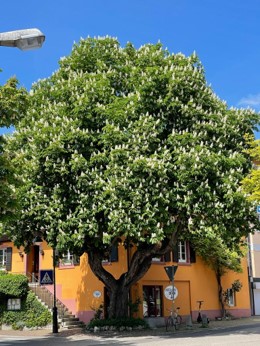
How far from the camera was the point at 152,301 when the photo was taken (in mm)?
28688

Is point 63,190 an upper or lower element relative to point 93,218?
upper

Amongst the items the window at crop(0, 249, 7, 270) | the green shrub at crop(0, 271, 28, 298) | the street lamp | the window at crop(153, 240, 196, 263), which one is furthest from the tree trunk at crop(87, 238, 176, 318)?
the street lamp

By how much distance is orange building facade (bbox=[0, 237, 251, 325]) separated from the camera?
27234 mm

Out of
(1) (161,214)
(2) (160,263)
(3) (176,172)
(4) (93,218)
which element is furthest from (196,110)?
(2) (160,263)

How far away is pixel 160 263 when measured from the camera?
29.3m

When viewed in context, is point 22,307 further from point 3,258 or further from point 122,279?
point 122,279

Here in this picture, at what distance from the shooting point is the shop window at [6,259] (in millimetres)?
31062

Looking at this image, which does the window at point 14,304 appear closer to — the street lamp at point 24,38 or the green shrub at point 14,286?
the green shrub at point 14,286

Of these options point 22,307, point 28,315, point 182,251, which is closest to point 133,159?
point 28,315

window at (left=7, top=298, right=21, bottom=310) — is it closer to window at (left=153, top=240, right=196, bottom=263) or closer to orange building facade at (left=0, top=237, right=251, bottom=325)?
orange building facade at (left=0, top=237, right=251, bottom=325)

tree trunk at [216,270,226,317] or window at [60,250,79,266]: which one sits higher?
window at [60,250,79,266]

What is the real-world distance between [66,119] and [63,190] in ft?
9.64

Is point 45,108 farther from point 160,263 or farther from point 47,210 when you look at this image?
point 160,263

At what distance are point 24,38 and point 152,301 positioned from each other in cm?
2478
